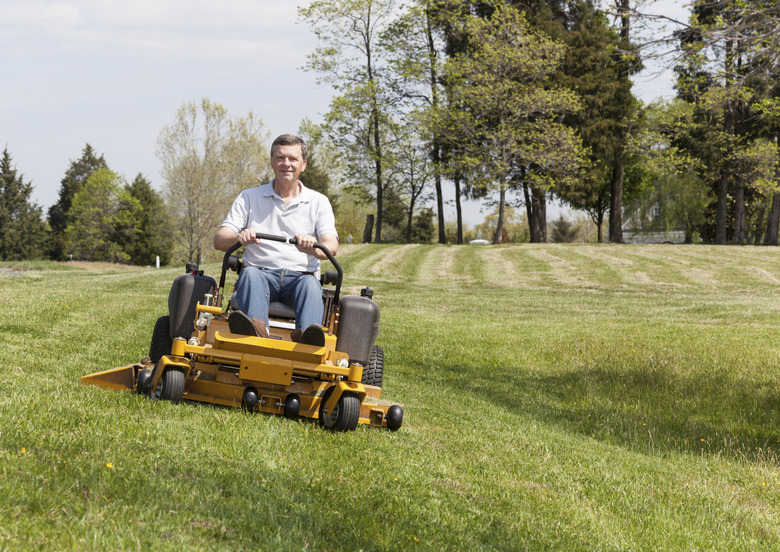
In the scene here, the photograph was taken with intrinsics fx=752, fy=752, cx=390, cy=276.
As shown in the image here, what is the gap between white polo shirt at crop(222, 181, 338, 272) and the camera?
5703mm

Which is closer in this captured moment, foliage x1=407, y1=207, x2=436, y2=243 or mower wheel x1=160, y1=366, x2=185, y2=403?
mower wheel x1=160, y1=366, x2=185, y2=403

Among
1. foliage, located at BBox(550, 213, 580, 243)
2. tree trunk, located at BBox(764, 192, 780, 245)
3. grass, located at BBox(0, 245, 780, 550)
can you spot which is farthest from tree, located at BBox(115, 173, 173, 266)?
grass, located at BBox(0, 245, 780, 550)

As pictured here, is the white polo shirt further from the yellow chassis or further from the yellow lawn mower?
the yellow chassis

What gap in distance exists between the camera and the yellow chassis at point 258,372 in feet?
16.6

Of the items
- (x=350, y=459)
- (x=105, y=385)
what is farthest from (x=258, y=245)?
(x=350, y=459)

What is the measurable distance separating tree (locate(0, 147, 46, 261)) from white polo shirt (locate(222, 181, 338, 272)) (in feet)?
195

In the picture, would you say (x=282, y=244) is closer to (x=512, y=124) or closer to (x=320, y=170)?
(x=512, y=124)

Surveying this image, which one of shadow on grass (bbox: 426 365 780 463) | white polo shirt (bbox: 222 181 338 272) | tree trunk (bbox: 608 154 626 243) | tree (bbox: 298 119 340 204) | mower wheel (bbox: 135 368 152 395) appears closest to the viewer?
mower wheel (bbox: 135 368 152 395)

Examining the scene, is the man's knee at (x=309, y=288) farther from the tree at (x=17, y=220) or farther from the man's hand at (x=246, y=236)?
the tree at (x=17, y=220)

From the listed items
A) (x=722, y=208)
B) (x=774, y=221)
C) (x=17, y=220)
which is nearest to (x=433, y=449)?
(x=722, y=208)

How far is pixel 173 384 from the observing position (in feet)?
16.4

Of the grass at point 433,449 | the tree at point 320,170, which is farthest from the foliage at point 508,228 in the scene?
the grass at point 433,449

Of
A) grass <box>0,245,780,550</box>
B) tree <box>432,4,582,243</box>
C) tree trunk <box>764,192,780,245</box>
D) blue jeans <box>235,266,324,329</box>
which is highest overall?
tree <box>432,4,582,243</box>

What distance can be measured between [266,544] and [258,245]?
325 centimetres
